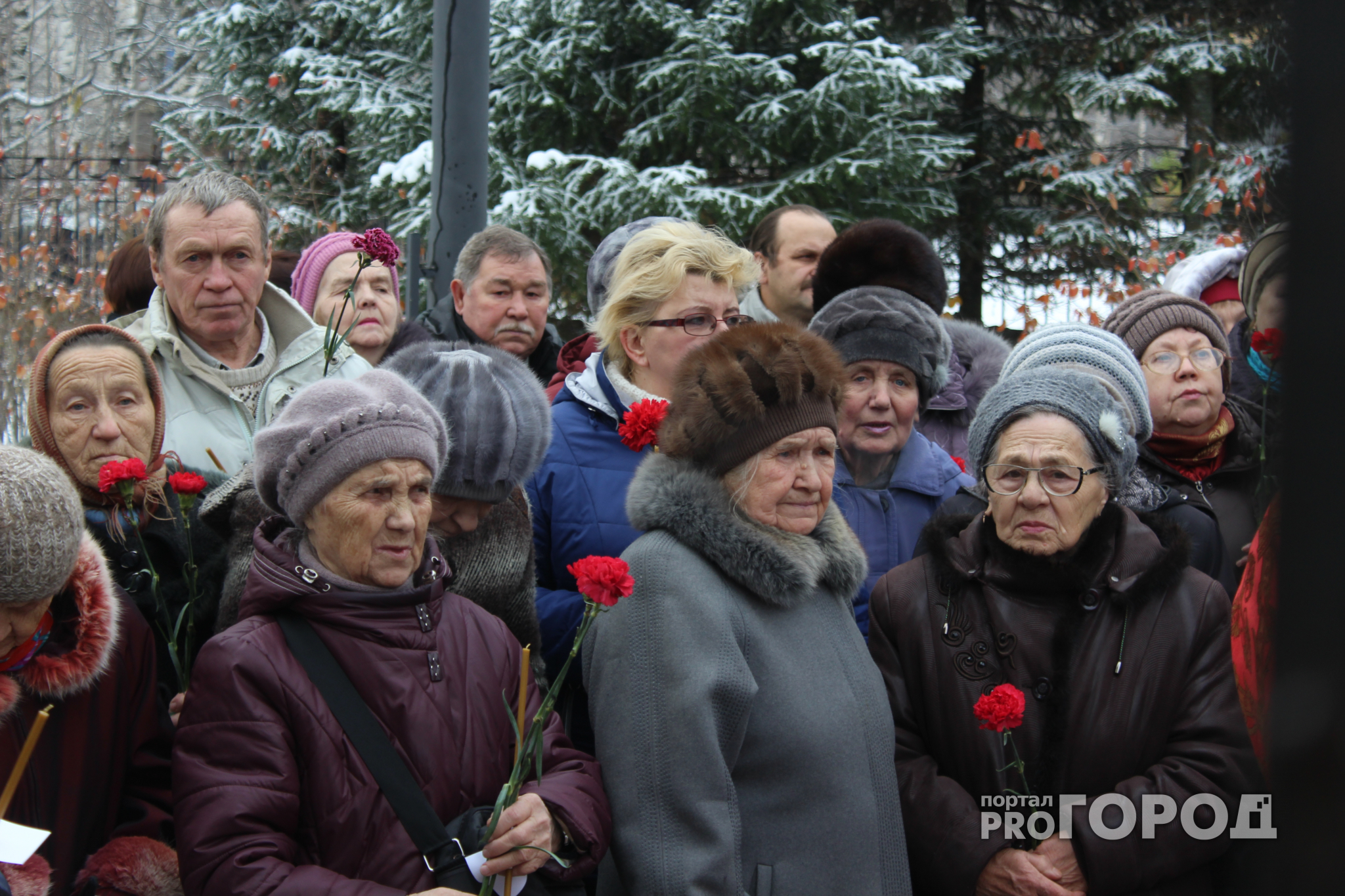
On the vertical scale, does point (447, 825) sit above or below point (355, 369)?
below

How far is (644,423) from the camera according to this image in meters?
2.78

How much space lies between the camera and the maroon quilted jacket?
79.7 inches

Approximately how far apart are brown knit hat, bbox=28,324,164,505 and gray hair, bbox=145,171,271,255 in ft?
1.68

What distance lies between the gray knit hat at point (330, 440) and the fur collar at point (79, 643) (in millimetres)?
351

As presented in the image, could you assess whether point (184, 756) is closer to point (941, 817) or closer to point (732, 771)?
point (732, 771)

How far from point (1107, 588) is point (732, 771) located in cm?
102

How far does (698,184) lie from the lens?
9.82m

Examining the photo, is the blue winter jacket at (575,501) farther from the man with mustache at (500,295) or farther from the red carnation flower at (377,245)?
the man with mustache at (500,295)

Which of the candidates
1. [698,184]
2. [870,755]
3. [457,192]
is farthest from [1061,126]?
[870,755]

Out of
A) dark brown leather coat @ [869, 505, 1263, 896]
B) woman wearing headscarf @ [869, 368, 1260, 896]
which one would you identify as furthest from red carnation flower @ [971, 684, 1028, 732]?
dark brown leather coat @ [869, 505, 1263, 896]

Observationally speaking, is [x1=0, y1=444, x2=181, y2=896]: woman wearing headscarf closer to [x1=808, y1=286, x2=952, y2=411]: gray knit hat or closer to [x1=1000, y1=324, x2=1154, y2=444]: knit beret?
[x1=808, y1=286, x2=952, y2=411]: gray knit hat

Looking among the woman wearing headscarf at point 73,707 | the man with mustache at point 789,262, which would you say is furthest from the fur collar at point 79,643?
the man with mustache at point 789,262

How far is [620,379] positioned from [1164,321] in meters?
1.73

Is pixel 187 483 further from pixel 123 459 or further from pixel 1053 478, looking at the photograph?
pixel 1053 478
